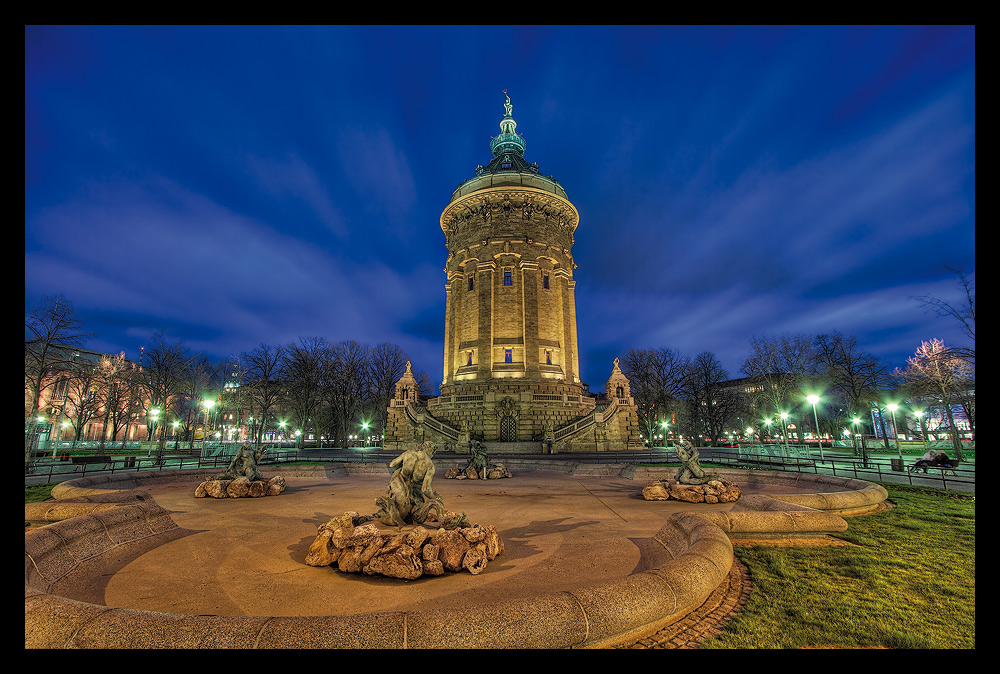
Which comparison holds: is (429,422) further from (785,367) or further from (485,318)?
(785,367)

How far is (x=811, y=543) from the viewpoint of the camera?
24.9 ft

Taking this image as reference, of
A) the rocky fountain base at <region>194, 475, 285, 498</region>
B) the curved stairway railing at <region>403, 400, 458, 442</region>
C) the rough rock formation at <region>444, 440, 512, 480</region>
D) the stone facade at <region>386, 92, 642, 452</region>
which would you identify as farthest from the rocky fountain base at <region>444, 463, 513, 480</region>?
the curved stairway railing at <region>403, 400, 458, 442</region>

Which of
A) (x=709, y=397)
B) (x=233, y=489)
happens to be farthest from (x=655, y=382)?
(x=233, y=489)

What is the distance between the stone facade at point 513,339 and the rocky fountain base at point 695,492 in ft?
73.4

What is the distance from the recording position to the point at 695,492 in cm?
1195

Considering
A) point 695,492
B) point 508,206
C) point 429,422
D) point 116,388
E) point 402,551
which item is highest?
point 508,206

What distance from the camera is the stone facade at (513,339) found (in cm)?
3781

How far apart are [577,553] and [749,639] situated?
9.63 ft

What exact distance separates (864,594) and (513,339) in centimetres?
3873

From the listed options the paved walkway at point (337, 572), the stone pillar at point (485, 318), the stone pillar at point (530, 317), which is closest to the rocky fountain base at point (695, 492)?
the paved walkway at point (337, 572)

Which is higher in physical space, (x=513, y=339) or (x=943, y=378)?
(x=513, y=339)

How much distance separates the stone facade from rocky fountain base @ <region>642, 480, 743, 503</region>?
22.4 metres

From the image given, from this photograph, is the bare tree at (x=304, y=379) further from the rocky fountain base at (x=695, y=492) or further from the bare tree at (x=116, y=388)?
the rocky fountain base at (x=695, y=492)
